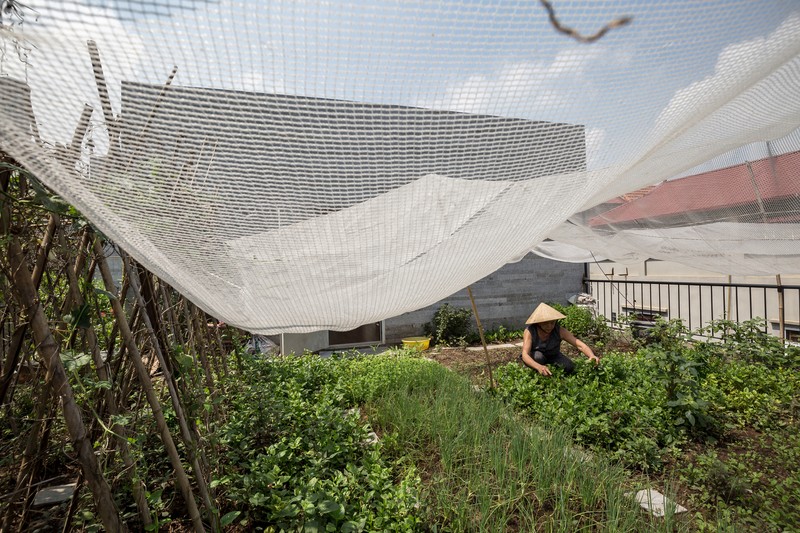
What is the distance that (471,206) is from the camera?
134 centimetres

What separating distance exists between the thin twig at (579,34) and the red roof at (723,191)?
2417mm

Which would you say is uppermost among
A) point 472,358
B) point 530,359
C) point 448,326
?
point 530,359

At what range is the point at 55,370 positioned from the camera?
3.66 feet

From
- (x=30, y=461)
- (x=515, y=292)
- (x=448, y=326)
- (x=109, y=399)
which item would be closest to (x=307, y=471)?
(x=109, y=399)

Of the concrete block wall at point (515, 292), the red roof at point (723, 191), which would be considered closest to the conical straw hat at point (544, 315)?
the red roof at point (723, 191)

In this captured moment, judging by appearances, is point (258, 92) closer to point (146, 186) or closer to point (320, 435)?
point (146, 186)

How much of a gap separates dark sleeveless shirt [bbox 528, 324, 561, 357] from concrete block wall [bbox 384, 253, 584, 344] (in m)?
3.34

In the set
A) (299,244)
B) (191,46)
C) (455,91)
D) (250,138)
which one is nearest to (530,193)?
(455,91)

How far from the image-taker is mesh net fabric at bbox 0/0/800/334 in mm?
683

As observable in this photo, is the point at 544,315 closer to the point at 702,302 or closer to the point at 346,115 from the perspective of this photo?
the point at 346,115

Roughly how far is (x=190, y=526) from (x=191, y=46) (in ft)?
6.46

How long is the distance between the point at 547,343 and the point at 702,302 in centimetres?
471

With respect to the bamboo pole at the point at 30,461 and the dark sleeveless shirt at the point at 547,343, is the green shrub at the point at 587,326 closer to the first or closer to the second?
the dark sleeveless shirt at the point at 547,343

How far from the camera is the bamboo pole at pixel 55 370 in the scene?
1.10 metres
